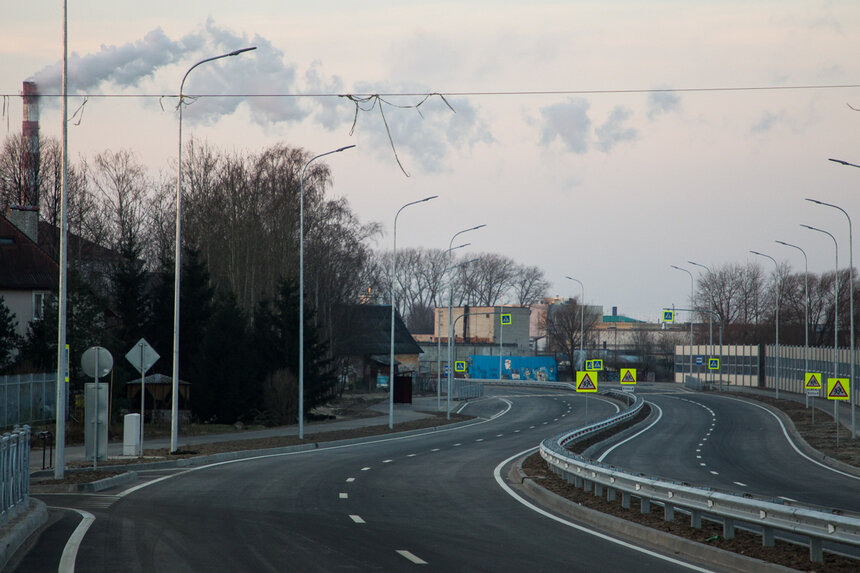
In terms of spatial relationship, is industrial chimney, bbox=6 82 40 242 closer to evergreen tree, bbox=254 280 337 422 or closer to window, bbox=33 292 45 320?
window, bbox=33 292 45 320

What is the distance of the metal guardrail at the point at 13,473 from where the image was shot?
12.6m

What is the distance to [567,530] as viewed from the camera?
14.0m

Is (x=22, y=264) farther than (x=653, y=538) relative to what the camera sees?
Yes

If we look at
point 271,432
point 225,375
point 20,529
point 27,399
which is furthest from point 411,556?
point 225,375

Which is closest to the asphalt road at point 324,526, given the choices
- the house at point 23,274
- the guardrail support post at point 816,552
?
the guardrail support post at point 816,552

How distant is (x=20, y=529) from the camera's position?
11.9 metres

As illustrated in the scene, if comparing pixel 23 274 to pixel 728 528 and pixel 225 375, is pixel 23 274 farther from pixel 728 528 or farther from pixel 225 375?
pixel 728 528

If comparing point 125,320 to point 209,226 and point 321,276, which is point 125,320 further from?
point 321,276

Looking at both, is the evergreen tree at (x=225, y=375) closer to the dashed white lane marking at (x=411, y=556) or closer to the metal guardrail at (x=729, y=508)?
the metal guardrail at (x=729, y=508)

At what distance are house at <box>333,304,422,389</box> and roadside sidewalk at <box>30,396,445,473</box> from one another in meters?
7.91

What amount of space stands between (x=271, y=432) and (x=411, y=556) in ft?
97.8

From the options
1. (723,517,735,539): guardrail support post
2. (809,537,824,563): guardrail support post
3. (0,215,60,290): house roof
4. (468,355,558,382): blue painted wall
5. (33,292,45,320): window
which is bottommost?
(468,355,558,382): blue painted wall

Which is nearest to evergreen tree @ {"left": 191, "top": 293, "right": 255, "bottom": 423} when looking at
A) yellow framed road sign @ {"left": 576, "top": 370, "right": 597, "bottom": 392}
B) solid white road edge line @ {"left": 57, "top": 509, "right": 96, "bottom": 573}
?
yellow framed road sign @ {"left": 576, "top": 370, "right": 597, "bottom": 392}

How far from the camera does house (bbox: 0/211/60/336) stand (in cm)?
4709
